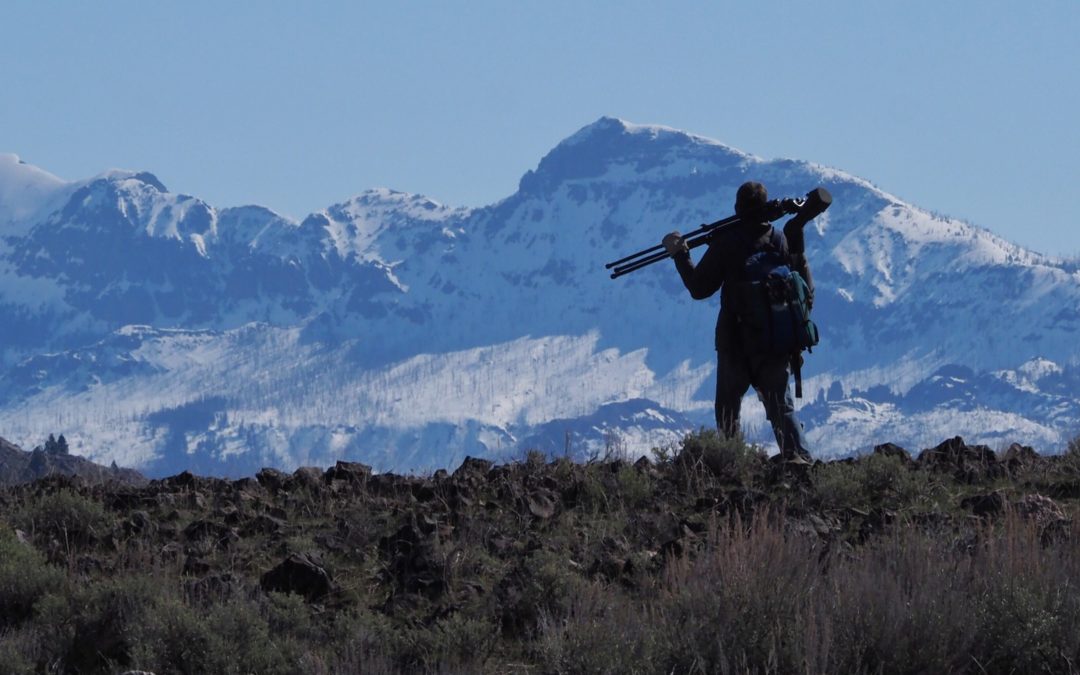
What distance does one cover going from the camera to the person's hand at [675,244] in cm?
1279

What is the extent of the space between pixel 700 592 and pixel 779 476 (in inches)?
137

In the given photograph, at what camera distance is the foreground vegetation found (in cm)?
715

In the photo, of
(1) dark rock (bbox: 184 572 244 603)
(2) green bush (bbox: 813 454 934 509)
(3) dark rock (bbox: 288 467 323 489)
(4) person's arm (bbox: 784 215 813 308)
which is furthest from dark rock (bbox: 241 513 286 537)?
(4) person's arm (bbox: 784 215 813 308)

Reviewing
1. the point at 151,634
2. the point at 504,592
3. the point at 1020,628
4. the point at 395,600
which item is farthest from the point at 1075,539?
the point at 151,634

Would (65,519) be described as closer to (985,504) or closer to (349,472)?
(349,472)

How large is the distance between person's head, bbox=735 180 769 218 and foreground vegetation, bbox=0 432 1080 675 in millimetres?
1869

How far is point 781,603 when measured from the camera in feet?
23.8

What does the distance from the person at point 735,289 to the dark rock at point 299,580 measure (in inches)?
159

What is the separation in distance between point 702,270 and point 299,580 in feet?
14.8

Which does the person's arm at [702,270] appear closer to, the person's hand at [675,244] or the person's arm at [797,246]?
the person's hand at [675,244]

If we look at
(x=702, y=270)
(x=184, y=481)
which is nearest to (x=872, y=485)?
(x=702, y=270)

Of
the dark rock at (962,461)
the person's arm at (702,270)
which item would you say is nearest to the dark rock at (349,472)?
the person's arm at (702,270)

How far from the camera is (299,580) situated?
9.09 meters

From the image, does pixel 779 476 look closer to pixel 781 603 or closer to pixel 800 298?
pixel 800 298
